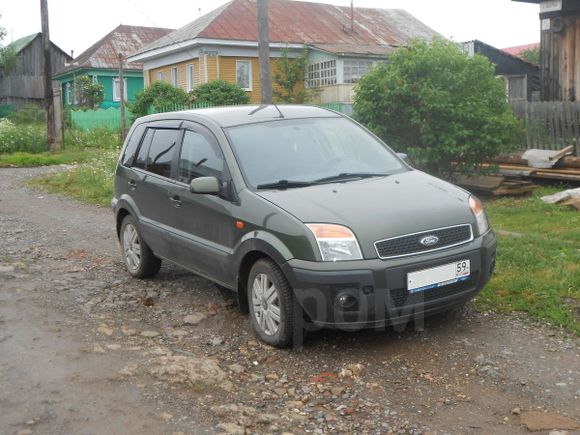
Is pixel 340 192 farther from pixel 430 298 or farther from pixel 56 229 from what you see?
pixel 56 229

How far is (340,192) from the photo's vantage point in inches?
206

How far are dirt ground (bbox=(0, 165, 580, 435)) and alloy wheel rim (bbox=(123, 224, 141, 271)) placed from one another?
0.68 m

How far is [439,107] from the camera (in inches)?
432

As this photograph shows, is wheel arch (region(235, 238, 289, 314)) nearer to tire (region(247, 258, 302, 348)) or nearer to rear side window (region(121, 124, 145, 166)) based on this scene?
tire (region(247, 258, 302, 348))

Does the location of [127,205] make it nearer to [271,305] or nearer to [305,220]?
[271,305]

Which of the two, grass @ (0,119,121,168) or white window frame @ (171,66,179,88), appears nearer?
grass @ (0,119,121,168)

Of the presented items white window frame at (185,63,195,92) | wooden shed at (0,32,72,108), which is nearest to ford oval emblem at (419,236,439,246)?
white window frame at (185,63,195,92)

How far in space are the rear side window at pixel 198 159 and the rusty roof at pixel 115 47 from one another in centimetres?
4024

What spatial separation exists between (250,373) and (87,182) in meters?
11.1

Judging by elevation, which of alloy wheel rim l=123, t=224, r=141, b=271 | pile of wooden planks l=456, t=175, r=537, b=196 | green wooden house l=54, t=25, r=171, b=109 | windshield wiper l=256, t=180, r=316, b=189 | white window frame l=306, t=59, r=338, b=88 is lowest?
alloy wheel rim l=123, t=224, r=141, b=271

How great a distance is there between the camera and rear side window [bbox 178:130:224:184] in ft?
19.0

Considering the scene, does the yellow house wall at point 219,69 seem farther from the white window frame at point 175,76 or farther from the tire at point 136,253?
the tire at point 136,253

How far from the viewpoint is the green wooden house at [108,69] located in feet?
146

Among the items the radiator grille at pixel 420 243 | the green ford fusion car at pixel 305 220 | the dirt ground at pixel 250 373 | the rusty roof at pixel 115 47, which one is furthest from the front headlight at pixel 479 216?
the rusty roof at pixel 115 47
